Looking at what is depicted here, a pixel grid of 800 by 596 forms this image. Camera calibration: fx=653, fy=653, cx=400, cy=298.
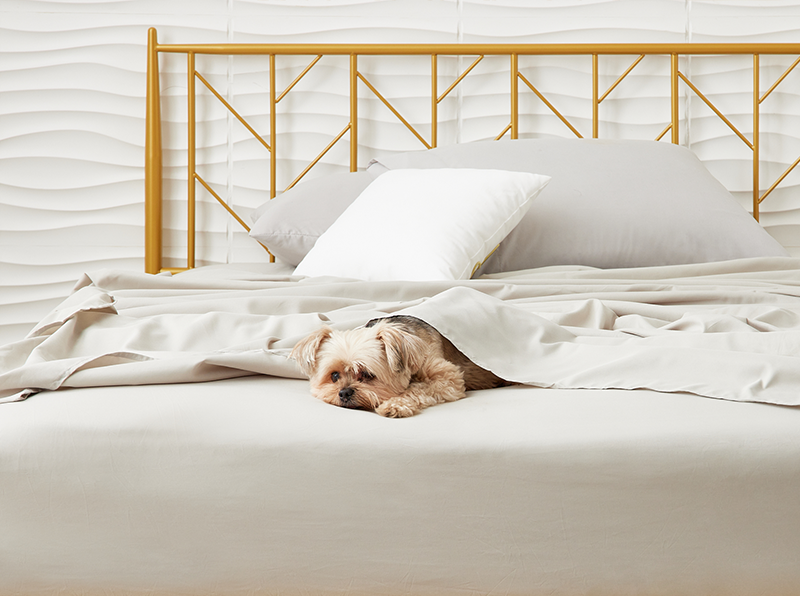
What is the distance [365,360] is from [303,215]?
1.08 m

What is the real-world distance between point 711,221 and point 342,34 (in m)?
1.41

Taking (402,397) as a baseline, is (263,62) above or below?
above

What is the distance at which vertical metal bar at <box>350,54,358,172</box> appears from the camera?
229 centimetres

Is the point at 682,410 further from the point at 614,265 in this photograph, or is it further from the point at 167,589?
the point at 614,265

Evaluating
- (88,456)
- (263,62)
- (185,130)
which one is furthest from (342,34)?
(88,456)

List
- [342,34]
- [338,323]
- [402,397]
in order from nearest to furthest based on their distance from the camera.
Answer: [402,397] < [338,323] < [342,34]

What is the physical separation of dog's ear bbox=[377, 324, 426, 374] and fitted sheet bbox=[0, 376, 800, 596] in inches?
7.1

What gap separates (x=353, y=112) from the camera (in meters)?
2.32

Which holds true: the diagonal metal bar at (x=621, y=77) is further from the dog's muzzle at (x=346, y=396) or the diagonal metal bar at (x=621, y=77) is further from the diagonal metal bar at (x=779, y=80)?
the dog's muzzle at (x=346, y=396)

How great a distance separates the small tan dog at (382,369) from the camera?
2.55 ft

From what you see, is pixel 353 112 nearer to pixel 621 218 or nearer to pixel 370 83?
pixel 370 83

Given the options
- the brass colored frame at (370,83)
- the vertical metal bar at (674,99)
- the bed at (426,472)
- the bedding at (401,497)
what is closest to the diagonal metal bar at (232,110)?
the brass colored frame at (370,83)

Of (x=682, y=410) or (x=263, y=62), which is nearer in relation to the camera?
(x=682, y=410)

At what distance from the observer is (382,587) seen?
24.5 inches
